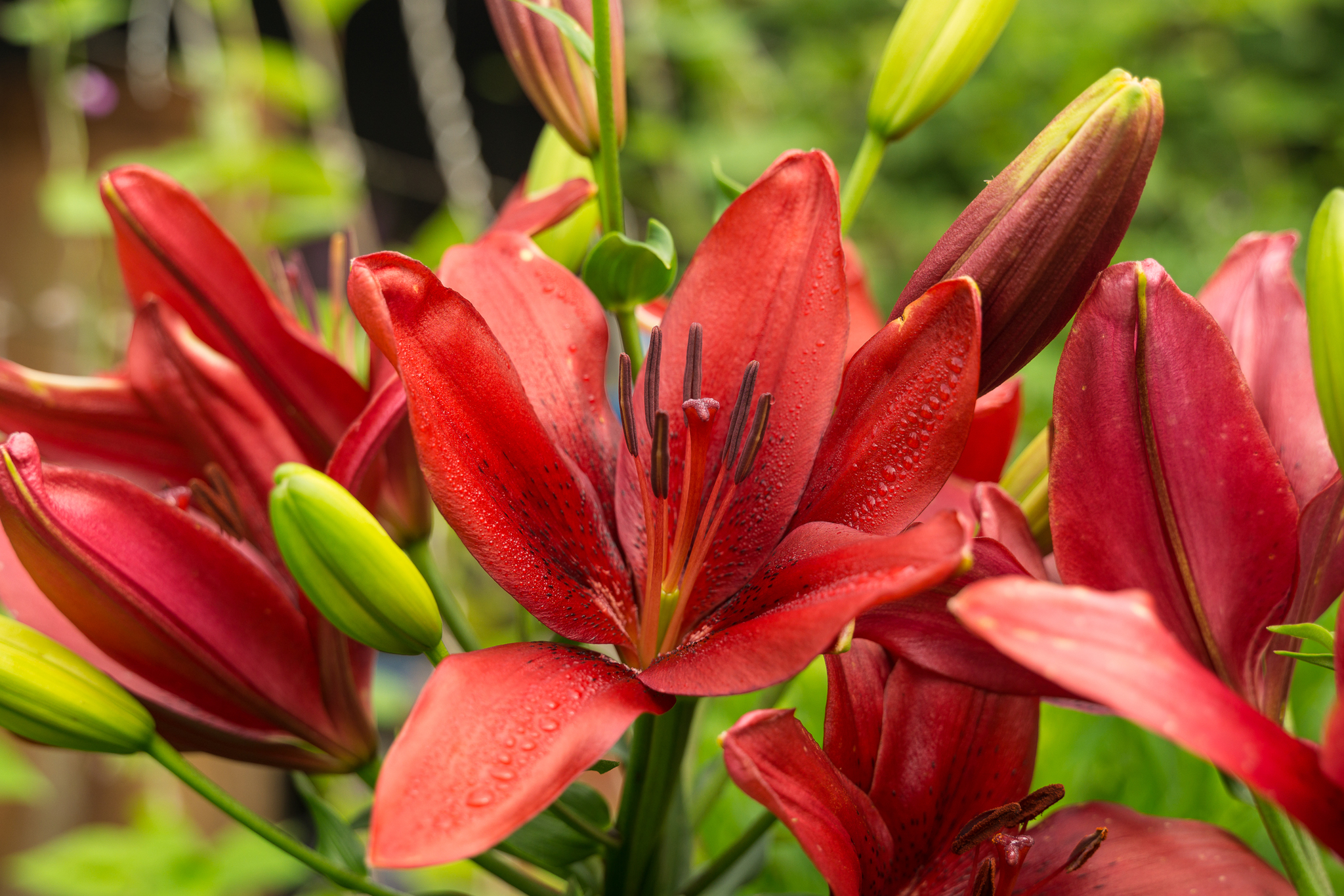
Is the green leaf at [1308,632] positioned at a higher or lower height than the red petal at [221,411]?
higher

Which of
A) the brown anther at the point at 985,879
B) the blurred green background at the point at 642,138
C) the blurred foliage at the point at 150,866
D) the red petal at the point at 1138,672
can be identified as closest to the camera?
the red petal at the point at 1138,672

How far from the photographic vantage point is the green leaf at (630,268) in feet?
1.16

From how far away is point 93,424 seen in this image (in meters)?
0.41

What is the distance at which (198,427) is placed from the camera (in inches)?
15.2

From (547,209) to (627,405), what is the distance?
0.10m

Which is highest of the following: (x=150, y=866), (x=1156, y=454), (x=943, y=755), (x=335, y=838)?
(x=1156, y=454)

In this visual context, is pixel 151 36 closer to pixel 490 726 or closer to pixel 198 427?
pixel 198 427

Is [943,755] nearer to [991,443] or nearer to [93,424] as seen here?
[991,443]

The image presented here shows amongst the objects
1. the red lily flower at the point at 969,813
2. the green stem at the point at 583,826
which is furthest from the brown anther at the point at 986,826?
the green stem at the point at 583,826

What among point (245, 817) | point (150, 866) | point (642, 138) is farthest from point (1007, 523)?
point (642, 138)

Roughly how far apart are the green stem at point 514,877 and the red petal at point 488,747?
0.35ft

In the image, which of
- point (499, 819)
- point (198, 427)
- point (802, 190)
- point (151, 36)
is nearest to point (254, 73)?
point (151, 36)

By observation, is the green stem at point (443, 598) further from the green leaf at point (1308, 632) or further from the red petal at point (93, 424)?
the green leaf at point (1308, 632)

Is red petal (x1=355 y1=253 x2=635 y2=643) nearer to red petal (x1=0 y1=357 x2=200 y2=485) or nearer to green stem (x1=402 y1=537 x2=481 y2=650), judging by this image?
green stem (x1=402 y1=537 x2=481 y2=650)
